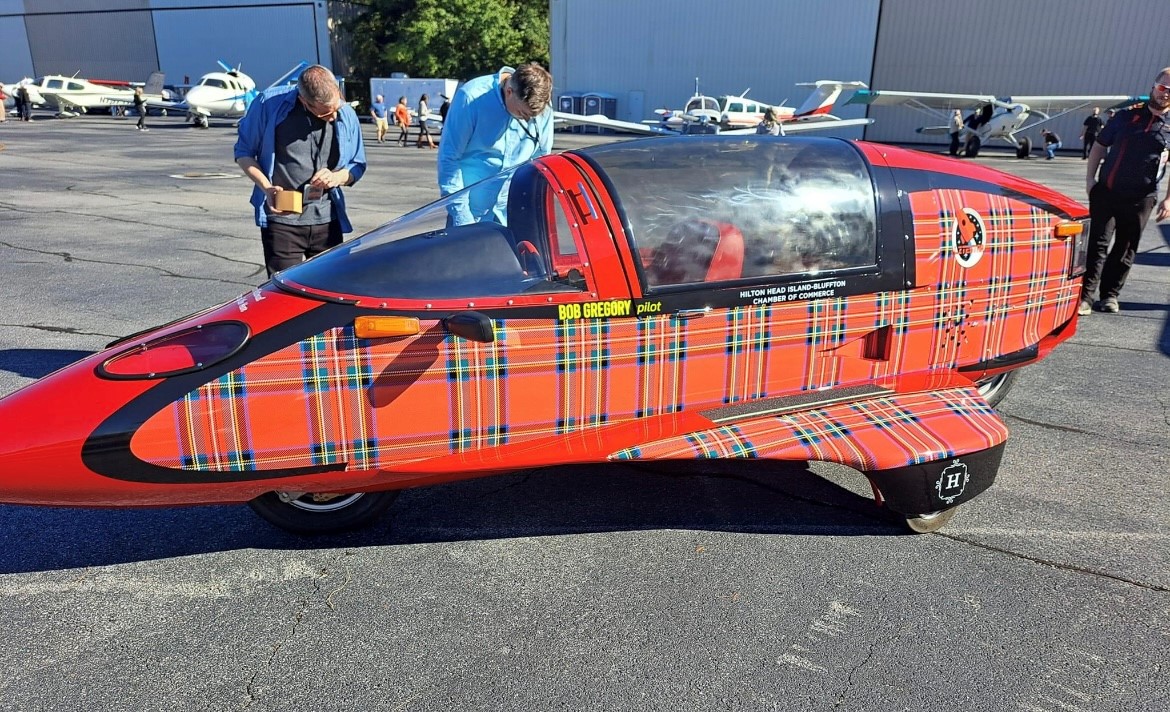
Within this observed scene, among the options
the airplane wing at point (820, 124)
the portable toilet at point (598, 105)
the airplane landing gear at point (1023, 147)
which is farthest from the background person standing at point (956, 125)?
the portable toilet at point (598, 105)

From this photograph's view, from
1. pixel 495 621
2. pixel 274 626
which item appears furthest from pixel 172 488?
pixel 495 621

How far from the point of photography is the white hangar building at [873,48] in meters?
31.9

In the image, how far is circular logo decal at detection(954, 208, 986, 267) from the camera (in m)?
3.27

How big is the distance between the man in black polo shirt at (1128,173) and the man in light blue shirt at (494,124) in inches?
158

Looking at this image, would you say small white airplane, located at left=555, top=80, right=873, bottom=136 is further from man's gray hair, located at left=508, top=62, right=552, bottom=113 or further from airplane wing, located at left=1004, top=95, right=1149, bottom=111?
man's gray hair, located at left=508, top=62, right=552, bottom=113

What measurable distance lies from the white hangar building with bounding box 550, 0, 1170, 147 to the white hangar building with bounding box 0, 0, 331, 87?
1802cm

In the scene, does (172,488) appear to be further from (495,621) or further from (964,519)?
(964,519)

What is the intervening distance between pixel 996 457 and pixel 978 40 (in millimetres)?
37467

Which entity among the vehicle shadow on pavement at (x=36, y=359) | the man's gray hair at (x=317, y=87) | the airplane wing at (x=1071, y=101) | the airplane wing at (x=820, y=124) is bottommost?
the vehicle shadow on pavement at (x=36, y=359)

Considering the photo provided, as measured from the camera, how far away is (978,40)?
111 feet

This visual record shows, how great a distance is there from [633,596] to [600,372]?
81 cm

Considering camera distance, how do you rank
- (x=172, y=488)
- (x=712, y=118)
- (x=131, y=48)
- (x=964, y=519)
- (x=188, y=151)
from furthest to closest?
(x=131, y=48) < (x=712, y=118) < (x=188, y=151) < (x=964, y=519) < (x=172, y=488)

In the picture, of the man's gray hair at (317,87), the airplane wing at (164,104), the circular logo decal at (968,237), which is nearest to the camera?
the circular logo decal at (968,237)

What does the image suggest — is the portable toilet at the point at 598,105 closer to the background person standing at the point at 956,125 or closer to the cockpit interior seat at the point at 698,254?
the background person standing at the point at 956,125
